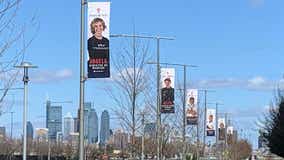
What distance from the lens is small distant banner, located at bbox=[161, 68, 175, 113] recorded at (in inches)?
1532

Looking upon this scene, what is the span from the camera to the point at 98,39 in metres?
21.6

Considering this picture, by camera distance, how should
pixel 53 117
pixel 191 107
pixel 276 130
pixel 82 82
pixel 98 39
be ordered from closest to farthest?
1. pixel 82 82
2. pixel 98 39
3. pixel 276 130
4. pixel 191 107
5. pixel 53 117

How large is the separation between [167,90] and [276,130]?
641 centimetres

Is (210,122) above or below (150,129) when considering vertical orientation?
above

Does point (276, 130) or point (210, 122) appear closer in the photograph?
point (276, 130)

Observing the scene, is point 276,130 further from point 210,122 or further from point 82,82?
point 210,122

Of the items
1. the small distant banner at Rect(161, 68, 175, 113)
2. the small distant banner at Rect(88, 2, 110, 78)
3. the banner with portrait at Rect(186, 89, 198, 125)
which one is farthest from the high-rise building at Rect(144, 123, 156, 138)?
the small distant banner at Rect(88, 2, 110, 78)

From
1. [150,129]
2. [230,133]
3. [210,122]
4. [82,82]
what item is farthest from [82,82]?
[230,133]

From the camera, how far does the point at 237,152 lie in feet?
366

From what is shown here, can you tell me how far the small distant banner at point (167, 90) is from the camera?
1532 inches

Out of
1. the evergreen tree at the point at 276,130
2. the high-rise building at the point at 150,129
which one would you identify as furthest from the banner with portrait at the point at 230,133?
the evergreen tree at the point at 276,130

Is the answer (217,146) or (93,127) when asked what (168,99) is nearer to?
(217,146)

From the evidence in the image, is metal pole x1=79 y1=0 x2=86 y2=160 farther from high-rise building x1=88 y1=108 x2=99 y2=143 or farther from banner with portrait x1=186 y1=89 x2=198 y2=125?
high-rise building x1=88 y1=108 x2=99 y2=143

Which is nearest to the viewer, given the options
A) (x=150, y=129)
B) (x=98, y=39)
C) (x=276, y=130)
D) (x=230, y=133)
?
(x=98, y=39)
